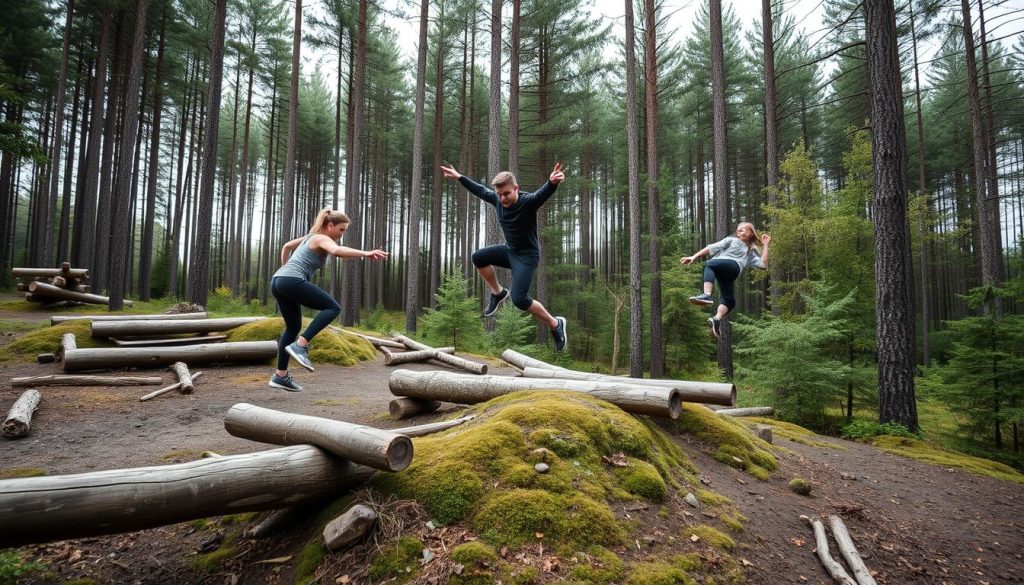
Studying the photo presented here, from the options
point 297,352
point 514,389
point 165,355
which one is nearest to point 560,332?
point 514,389

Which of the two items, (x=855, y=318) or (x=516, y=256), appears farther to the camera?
(x=855, y=318)

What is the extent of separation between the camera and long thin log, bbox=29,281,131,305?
15289mm

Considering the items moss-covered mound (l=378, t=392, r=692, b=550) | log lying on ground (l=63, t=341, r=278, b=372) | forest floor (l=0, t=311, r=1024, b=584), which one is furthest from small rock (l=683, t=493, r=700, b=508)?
log lying on ground (l=63, t=341, r=278, b=372)

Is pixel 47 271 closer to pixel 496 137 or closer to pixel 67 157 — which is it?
pixel 67 157

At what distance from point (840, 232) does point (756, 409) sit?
21.0ft

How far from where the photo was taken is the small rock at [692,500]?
3748 millimetres

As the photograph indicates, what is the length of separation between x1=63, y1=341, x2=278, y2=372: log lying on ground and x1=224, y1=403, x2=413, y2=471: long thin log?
6.26 metres

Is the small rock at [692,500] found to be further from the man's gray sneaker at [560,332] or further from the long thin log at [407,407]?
the long thin log at [407,407]

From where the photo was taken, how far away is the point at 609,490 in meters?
3.46

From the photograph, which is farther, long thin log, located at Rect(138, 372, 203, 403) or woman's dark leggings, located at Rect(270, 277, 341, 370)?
long thin log, located at Rect(138, 372, 203, 403)

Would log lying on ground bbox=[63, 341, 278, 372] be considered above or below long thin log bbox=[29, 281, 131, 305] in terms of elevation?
below

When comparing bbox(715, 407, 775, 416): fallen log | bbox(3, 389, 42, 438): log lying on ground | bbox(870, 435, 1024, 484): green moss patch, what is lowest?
bbox(870, 435, 1024, 484): green moss patch

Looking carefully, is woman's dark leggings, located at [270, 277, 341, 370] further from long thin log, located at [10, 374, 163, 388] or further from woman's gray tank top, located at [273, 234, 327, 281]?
long thin log, located at [10, 374, 163, 388]

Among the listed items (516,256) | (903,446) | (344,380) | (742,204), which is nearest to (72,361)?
(344,380)
